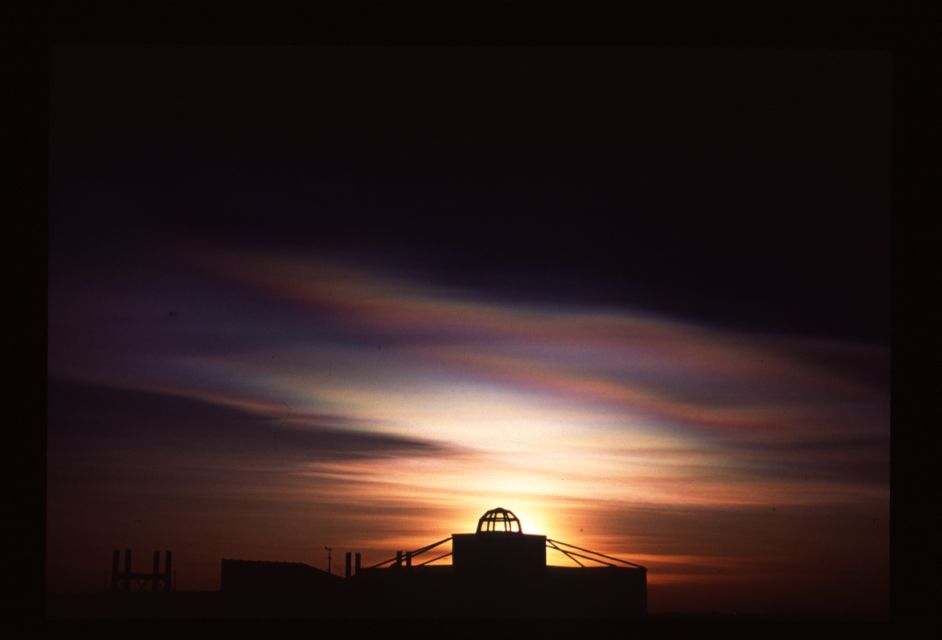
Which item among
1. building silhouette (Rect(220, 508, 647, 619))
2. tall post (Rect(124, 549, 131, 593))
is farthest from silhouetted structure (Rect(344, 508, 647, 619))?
tall post (Rect(124, 549, 131, 593))

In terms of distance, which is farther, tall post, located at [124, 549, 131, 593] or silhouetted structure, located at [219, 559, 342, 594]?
tall post, located at [124, 549, 131, 593]

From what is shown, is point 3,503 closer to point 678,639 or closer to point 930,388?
point 678,639

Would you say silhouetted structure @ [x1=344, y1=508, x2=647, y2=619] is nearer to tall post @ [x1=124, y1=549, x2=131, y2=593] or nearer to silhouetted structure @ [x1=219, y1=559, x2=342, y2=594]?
silhouetted structure @ [x1=219, y1=559, x2=342, y2=594]

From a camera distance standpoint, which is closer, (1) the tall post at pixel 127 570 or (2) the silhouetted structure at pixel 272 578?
(2) the silhouetted structure at pixel 272 578

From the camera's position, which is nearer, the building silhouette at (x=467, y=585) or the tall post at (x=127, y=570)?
the building silhouette at (x=467, y=585)

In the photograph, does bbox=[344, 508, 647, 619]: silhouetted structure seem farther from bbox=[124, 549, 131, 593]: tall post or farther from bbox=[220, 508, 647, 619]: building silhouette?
bbox=[124, 549, 131, 593]: tall post

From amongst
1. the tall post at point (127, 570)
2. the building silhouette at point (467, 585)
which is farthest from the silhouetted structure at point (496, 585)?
the tall post at point (127, 570)

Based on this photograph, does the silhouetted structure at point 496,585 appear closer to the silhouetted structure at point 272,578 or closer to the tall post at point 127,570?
the silhouetted structure at point 272,578

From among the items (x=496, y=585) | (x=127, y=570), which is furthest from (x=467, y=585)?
(x=127, y=570)

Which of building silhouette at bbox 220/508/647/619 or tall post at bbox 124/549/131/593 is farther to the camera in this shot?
tall post at bbox 124/549/131/593

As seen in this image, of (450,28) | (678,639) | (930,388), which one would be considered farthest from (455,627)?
(450,28)

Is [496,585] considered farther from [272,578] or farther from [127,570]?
[127,570]
